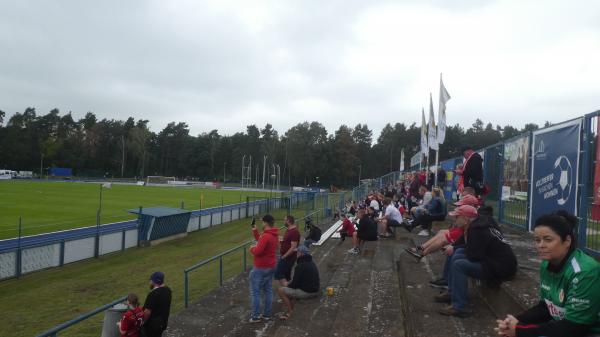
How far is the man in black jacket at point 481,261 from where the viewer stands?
5.00 metres

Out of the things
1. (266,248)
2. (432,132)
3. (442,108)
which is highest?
(442,108)

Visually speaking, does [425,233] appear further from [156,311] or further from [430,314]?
[156,311]

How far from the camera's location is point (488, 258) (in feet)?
16.6

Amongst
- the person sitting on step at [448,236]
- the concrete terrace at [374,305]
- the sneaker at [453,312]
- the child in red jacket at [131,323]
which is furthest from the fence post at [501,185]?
the child in red jacket at [131,323]

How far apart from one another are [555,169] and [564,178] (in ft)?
1.41

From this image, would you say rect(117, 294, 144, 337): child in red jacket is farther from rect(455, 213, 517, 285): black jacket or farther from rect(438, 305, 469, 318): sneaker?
rect(455, 213, 517, 285): black jacket

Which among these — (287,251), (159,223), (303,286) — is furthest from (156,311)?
(159,223)

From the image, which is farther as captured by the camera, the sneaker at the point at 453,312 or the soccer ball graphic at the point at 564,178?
the soccer ball graphic at the point at 564,178

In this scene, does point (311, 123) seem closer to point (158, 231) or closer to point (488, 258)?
point (158, 231)

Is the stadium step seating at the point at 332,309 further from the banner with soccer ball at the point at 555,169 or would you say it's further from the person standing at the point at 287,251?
the banner with soccer ball at the point at 555,169

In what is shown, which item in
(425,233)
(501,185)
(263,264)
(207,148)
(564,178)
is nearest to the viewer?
(564,178)

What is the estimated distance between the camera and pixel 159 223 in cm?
2094

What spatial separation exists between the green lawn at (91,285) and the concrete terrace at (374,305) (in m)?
2.58

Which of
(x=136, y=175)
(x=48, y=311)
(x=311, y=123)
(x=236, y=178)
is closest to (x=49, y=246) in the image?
(x=48, y=311)
